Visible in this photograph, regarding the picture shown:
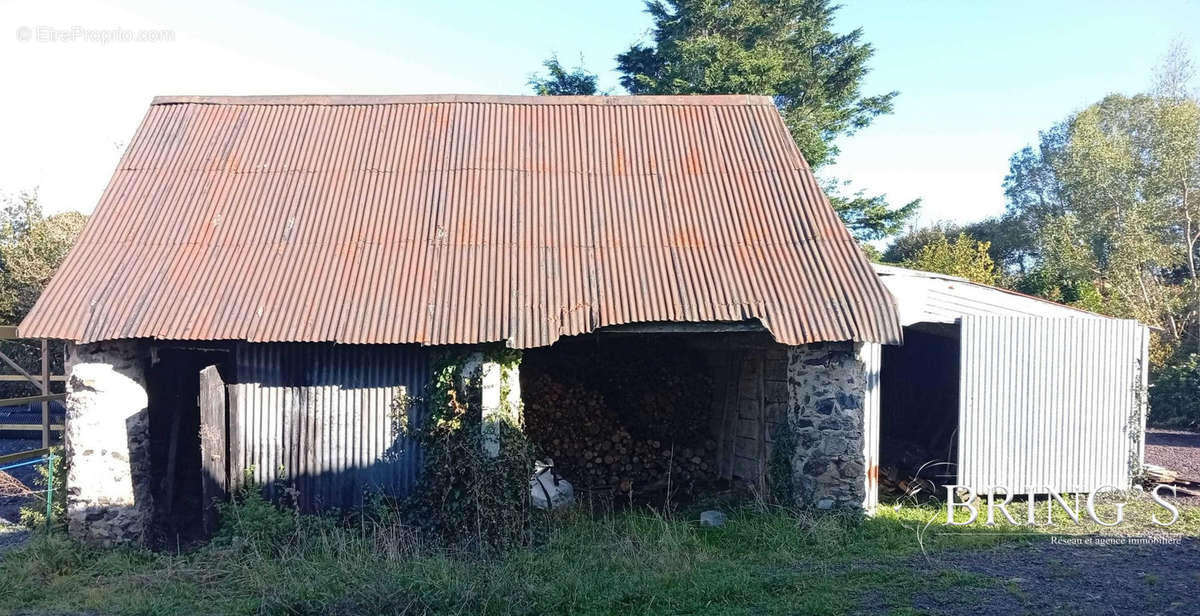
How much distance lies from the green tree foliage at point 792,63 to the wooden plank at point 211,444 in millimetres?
14564

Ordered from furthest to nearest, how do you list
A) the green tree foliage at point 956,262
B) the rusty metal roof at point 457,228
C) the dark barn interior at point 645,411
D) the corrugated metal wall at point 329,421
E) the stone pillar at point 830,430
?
the green tree foliage at point 956,262, the dark barn interior at point 645,411, the corrugated metal wall at point 329,421, the stone pillar at point 830,430, the rusty metal roof at point 457,228

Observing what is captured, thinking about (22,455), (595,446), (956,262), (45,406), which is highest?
(956,262)

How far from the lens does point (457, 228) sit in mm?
8953

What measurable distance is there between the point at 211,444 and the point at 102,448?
3.21 feet

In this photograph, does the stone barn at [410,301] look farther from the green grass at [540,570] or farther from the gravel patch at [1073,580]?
the gravel patch at [1073,580]

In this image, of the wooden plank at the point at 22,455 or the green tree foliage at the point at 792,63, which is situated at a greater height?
the green tree foliage at the point at 792,63

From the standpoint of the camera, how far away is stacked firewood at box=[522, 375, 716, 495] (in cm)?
1006

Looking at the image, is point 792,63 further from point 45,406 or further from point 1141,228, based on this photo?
point 45,406

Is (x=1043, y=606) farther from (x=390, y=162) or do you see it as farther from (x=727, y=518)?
(x=390, y=162)

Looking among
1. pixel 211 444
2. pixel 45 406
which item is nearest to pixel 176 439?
pixel 211 444

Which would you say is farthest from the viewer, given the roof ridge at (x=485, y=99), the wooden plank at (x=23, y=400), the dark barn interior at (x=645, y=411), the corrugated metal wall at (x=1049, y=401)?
the roof ridge at (x=485, y=99)

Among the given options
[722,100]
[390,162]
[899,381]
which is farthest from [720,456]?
[390,162]

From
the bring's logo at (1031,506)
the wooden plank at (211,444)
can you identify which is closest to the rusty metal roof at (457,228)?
the wooden plank at (211,444)

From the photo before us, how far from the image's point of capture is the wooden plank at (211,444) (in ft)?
25.5
